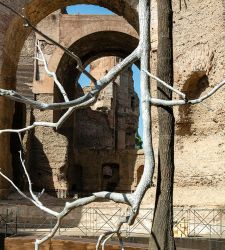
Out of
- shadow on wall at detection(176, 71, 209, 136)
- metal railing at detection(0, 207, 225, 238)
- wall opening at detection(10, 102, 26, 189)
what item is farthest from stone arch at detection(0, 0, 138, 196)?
shadow on wall at detection(176, 71, 209, 136)

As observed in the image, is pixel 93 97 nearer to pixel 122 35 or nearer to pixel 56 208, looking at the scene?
pixel 56 208

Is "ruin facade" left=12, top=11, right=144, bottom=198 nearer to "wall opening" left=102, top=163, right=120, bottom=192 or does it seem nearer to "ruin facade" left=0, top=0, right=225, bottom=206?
"wall opening" left=102, top=163, right=120, bottom=192

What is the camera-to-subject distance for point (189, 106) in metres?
10.9

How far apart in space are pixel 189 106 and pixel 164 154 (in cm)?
712

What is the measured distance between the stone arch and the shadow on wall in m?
3.24

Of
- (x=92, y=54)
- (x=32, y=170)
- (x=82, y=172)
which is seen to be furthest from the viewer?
(x=82, y=172)

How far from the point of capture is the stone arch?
1270 centimetres

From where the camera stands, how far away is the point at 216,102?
1023 centimetres

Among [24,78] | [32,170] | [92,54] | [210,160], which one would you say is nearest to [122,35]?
[92,54]

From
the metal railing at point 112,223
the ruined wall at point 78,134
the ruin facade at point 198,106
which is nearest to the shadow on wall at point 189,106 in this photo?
the ruin facade at point 198,106

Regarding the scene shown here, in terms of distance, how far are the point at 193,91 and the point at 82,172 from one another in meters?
12.7

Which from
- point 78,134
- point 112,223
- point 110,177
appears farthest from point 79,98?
point 78,134

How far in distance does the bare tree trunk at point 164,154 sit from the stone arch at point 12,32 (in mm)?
9078

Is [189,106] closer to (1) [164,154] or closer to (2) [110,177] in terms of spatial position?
(1) [164,154]
